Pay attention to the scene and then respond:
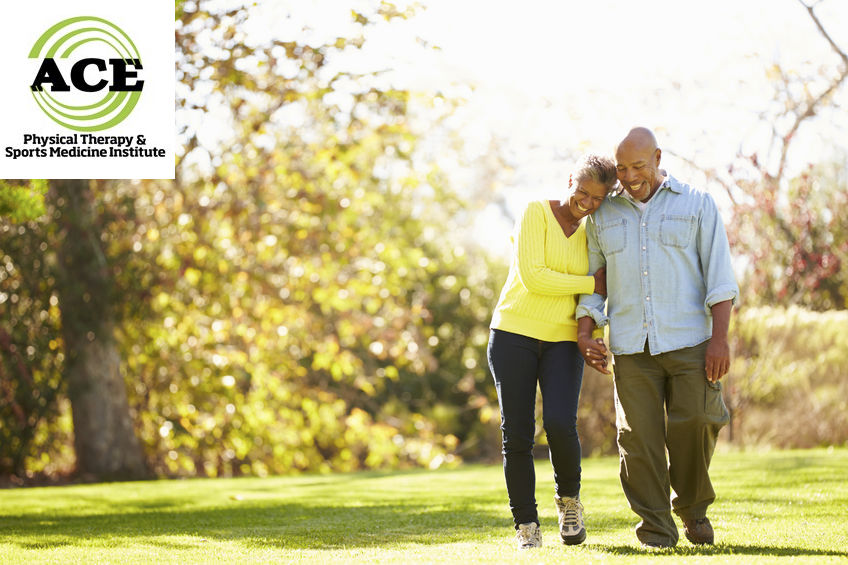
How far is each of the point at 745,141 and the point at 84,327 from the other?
413 inches

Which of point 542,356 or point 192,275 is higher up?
point 192,275

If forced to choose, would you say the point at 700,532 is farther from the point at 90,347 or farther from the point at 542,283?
the point at 90,347

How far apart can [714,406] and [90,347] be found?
334 inches

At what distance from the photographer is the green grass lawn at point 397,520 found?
4.62m

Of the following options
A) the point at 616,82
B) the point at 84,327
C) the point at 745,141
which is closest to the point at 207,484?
the point at 84,327

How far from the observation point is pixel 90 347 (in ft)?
37.5

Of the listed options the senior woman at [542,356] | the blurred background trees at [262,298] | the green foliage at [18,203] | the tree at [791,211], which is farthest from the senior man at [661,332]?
the tree at [791,211]

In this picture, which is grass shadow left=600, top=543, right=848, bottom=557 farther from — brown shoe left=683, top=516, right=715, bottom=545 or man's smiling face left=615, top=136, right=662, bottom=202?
man's smiling face left=615, top=136, right=662, bottom=202

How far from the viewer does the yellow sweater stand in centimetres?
465

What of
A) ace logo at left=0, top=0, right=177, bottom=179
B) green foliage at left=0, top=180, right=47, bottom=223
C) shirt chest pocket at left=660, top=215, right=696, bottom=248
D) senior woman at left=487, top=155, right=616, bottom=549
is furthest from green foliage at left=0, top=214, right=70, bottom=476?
shirt chest pocket at left=660, top=215, right=696, bottom=248

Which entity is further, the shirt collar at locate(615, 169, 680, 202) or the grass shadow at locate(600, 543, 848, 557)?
the shirt collar at locate(615, 169, 680, 202)

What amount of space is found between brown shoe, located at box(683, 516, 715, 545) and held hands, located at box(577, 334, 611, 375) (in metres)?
0.80

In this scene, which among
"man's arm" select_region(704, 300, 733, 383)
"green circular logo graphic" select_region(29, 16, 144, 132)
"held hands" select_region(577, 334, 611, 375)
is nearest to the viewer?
"man's arm" select_region(704, 300, 733, 383)

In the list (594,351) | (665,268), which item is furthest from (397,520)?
(665,268)
